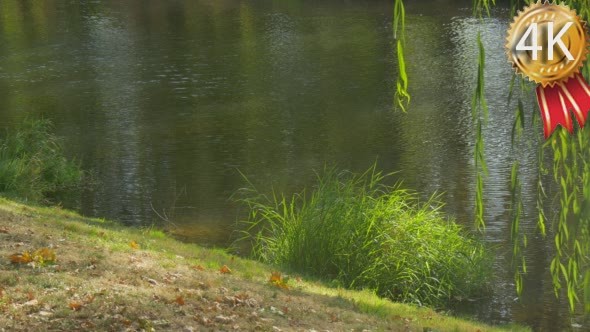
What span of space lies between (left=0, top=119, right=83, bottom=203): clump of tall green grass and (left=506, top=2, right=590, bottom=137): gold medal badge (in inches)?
261

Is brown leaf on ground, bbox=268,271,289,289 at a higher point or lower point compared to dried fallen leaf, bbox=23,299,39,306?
lower

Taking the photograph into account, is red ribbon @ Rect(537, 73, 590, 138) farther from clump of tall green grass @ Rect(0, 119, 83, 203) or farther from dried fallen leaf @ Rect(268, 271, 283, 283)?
clump of tall green grass @ Rect(0, 119, 83, 203)

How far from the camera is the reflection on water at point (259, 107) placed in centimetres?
1247

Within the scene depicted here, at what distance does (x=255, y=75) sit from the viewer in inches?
813

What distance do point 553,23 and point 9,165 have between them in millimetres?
7423

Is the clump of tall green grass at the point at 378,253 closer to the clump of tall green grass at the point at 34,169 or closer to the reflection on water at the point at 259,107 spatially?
the reflection on water at the point at 259,107

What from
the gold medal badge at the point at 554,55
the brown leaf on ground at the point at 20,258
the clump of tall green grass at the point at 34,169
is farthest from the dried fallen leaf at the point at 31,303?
the clump of tall green grass at the point at 34,169

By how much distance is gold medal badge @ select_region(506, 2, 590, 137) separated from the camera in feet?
18.5

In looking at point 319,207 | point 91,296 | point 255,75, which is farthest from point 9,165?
point 255,75

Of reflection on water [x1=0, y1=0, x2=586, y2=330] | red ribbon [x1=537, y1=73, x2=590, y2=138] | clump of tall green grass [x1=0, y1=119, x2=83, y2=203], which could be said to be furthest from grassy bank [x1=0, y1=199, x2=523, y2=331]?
clump of tall green grass [x1=0, y1=119, x2=83, y2=203]

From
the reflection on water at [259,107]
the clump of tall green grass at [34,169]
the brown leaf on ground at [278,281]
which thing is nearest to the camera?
the brown leaf on ground at [278,281]

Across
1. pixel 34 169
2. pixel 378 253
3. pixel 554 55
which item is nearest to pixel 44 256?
pixel 378 253

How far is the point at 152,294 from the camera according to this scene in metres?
6.41

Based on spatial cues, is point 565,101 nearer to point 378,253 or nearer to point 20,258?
point 20,258
